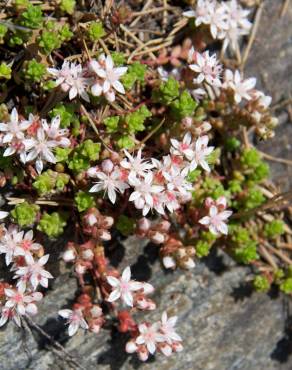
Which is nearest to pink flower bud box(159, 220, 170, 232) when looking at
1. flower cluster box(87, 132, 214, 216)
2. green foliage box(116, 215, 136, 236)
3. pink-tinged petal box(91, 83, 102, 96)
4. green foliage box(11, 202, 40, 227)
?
green foliage box(116, 215, 136, 236)

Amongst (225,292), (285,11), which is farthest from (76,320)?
(285,11)

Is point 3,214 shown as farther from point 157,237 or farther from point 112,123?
point 157,237

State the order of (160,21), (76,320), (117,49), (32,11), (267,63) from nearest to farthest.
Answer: (32,11)
(76,320)
(117,49)
(160,21)
(267,63)

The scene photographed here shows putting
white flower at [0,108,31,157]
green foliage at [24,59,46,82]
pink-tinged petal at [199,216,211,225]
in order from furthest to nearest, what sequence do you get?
pink-tinged petal at [199,216,211,225]
green foliage at [24,59,46,82]
white flower at [0,108,31,157]

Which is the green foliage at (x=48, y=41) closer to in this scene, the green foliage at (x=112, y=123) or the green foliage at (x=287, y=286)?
the green foliage at (x=112, y=123)

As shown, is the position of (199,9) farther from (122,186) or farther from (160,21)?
(122,186)

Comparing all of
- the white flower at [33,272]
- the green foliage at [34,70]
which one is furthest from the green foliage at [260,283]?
the green foliage at [34,70]

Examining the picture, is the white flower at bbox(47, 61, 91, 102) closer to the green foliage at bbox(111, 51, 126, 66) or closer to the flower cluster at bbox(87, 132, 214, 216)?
the green foliage at bbox(111, 51, 126, 66)
